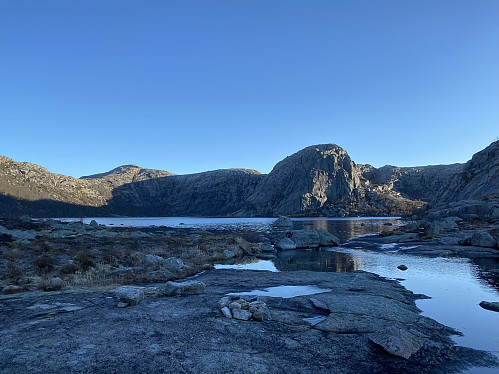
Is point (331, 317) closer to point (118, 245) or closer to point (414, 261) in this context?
point (414, 261)

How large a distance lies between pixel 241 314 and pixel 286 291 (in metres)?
7.50

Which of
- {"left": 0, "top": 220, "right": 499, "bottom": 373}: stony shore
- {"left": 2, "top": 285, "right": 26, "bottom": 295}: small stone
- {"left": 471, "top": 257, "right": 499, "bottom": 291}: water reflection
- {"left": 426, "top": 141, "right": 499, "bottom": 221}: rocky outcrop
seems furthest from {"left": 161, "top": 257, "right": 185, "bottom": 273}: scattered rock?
{"left": 426, "top": 141, "right": 499, "bottom": 221}: rocky outcrop

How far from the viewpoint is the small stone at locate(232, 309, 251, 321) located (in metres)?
13.7

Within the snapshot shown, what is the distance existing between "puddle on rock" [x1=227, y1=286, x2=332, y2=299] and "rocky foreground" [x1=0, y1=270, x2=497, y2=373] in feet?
7.10

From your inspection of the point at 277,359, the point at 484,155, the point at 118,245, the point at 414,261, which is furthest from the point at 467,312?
the point at 484,155

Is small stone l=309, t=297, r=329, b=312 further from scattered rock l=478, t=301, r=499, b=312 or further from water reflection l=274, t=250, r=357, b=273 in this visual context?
water reflection l=274, t=250, r=357, b=273

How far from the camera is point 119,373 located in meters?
8.32

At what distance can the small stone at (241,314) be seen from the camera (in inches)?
539

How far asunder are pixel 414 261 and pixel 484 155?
108 meters

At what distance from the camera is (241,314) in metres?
13.9

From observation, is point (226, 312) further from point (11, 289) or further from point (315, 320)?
point (11, 289)

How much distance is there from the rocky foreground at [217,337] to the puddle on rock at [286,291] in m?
2.16

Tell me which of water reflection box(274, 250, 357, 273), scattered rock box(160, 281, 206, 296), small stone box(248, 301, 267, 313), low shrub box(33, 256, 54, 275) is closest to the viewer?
small stone box(248, 301, 267, 313)

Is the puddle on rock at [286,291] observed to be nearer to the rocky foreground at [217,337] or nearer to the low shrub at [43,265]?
the rocky foreground at [217,337]
